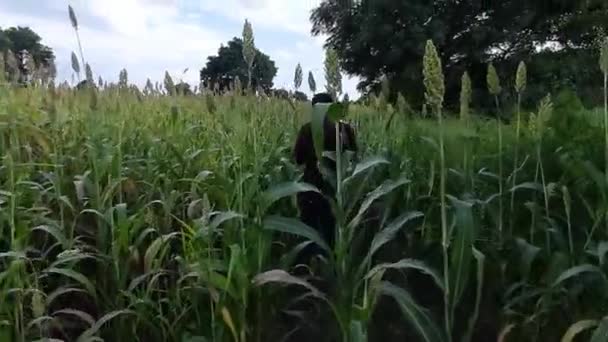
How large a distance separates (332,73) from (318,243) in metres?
0.49

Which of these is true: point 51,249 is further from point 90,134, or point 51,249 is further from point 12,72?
point 12,72

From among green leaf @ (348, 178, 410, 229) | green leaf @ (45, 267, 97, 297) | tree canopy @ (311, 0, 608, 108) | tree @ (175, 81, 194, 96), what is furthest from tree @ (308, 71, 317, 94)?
tree canopy @ (311, 0, 608, 108)

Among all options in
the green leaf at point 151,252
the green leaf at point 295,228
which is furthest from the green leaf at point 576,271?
the green leaf at point 151,252

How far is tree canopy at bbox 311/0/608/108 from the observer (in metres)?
17.9

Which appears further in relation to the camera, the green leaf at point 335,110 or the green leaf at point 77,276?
the green leaf at point 77,276

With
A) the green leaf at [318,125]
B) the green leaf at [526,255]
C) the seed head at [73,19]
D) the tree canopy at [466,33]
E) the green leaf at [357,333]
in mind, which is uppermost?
the tree canopy at [466,33]

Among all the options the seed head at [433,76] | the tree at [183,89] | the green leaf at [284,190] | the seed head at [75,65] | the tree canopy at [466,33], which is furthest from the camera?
the tree canopy at [466,33]

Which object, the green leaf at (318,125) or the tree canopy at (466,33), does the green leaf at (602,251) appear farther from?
the tree canopy at (466,33)

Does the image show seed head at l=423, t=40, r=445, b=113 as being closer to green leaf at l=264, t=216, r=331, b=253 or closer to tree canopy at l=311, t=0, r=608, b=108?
green leaf at l=264, t=216, r=331, b=253

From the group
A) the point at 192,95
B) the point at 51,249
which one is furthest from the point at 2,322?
the point at 192,95

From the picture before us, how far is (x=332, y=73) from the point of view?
1.99 m

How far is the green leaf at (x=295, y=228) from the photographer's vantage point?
2.01 metres

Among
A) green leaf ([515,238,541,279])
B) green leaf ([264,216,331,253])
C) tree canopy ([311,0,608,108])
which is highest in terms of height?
tree canopy ([311,0,608,108])

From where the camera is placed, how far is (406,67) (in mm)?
18109
